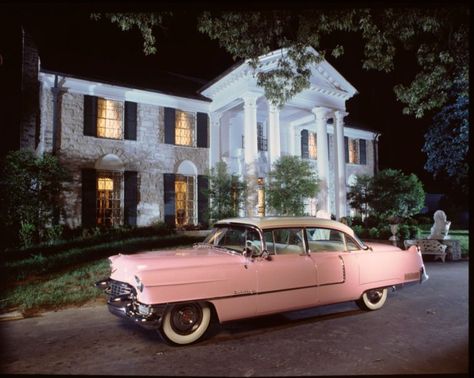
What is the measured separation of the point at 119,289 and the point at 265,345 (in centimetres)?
204

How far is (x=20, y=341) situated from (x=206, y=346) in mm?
2549

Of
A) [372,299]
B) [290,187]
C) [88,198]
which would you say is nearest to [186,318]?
[372,299]

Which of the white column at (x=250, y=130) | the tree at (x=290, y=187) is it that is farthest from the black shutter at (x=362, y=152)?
the white column at (x=250, y=130)

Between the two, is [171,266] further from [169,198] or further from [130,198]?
[169,198]

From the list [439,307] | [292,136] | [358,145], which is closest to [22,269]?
[439,307]

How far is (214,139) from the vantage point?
1936 cm

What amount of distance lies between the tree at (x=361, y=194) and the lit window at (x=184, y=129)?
11115 millimetres

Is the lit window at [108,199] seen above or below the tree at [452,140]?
below

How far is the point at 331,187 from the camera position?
23.3 meters

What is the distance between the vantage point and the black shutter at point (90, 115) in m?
15.9

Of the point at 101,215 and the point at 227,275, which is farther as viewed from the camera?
the point at 101,215

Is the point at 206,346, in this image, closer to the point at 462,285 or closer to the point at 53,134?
the point at 462,285

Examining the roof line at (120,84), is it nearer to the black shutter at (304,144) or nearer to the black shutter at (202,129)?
the black shutter at (202,129)

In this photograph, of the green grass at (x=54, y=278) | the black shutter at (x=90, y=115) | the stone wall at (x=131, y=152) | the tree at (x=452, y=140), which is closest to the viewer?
the green grass at (x=54, y=278)
